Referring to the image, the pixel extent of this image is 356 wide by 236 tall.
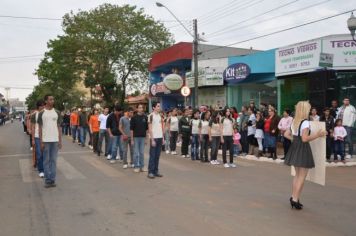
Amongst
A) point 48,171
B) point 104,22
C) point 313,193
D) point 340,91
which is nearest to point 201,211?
point 313,193

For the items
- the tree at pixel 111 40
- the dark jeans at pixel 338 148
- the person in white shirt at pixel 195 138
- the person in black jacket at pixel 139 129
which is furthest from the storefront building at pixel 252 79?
the tree at pixel 111 40

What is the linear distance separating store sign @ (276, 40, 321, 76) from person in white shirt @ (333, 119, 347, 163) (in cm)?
511

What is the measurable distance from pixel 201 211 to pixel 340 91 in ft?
44.8

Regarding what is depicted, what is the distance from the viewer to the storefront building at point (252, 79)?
2359 cm

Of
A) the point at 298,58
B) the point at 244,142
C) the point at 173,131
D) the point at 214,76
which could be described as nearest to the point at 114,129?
the point at 173,131

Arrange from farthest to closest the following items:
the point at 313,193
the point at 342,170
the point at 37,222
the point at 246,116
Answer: the point at 246,116, the point at 342,170, the point at 313,193, the point at 37,222

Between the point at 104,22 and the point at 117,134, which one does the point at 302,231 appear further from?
the point at 104,22

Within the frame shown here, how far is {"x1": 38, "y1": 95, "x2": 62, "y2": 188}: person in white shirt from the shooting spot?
→ 9797mm

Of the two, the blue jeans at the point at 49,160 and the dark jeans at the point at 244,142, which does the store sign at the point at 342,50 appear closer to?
the dark jeans at the point at 244,142

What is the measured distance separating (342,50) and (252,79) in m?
7.17

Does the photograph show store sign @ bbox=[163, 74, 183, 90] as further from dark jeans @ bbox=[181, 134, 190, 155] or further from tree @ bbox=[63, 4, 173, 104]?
tree @ bbox=[63, 4, 173, 104]

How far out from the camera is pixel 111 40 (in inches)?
1853

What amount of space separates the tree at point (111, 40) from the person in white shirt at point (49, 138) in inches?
1470

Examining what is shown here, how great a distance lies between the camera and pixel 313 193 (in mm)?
9109
